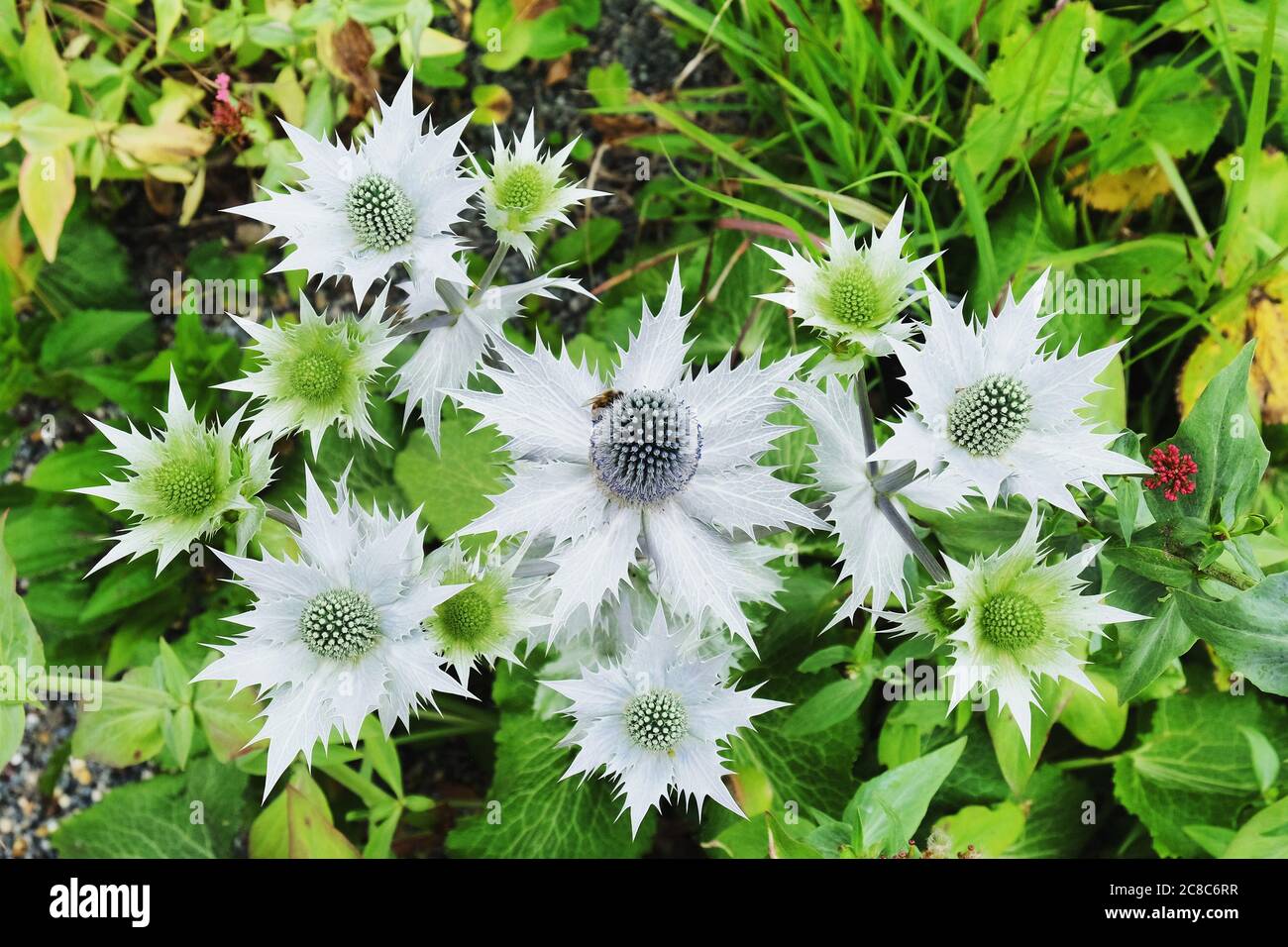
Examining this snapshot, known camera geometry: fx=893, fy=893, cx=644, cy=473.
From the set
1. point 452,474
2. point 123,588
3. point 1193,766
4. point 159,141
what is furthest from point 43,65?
point 1193,766

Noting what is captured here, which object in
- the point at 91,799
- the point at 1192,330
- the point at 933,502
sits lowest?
the point at 91,799

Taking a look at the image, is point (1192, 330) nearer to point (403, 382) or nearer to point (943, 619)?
point (943, 619)

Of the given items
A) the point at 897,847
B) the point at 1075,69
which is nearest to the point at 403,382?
the point at 897,847

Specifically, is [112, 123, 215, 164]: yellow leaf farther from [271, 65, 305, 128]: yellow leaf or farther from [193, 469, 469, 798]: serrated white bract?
[193, 469, 469, 798]: serrated white bract

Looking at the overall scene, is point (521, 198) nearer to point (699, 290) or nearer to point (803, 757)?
point (699, 290)

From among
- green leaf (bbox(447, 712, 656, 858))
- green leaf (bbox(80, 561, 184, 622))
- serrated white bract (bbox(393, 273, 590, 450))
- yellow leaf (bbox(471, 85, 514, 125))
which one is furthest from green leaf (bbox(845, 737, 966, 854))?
yellow leaf (bbox(471, 85, 514, 125))
